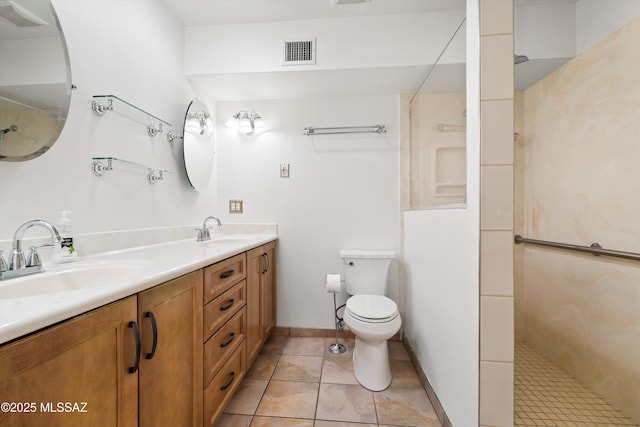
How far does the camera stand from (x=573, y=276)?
1.42m

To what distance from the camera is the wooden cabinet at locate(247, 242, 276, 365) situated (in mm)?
1578

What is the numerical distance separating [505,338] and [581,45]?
160 cm

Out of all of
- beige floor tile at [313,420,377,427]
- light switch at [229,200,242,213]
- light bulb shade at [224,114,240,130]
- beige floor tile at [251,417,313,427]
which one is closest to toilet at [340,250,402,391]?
beige floor tile at [313,420,377,427]

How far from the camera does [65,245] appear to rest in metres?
0.98

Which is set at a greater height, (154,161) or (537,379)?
(154,161)

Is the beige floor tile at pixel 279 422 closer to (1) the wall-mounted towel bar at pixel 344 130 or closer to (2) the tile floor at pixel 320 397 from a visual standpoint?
(2) the tile floor at pixel 320 397

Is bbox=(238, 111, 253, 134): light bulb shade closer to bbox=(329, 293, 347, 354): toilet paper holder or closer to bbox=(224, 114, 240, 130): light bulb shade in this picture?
bbox=(224, 114, 240, 130): light bulb shade

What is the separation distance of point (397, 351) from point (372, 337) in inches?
25.7

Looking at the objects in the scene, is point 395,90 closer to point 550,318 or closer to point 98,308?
point 550,318

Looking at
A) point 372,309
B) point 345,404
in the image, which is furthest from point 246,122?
point 345,404

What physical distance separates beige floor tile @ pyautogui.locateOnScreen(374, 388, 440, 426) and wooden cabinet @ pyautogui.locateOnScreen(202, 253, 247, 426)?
825 mm

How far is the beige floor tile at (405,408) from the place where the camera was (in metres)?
1.31

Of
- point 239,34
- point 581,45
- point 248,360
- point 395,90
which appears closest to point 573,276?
point 581,45

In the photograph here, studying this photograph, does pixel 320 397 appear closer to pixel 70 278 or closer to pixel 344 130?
pixel 70 278
